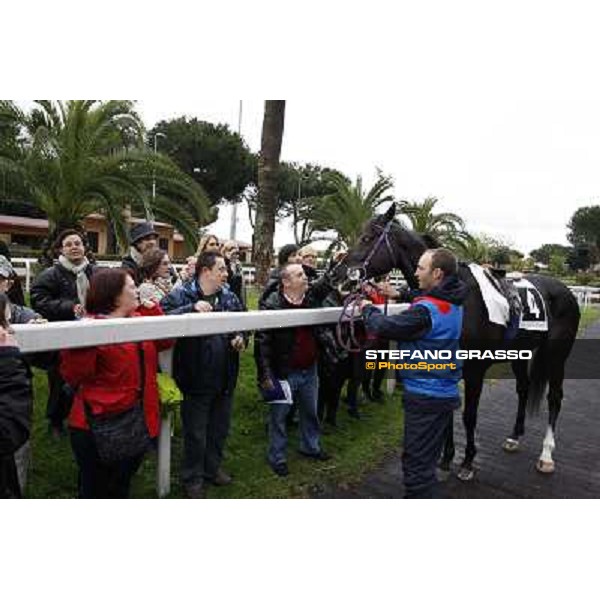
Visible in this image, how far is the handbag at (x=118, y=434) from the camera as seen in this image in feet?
8.09

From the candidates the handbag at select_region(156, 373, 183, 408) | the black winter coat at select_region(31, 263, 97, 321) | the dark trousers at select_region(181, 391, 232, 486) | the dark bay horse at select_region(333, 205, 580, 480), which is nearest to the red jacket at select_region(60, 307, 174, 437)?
the handbag at select_region(156, 373, 183, 408)

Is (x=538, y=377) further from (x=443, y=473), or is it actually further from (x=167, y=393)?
(x=167, y=393)

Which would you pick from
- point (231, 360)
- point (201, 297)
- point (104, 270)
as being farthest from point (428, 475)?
point (104, 270)

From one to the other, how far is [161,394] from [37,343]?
2.74 ft

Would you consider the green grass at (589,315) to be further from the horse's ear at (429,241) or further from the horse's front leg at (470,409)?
the horse's ear at (429,241)

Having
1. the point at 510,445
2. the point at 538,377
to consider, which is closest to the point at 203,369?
the point at 510,445

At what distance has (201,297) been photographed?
11.0 ft

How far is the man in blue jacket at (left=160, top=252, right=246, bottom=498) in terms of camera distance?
3.22 metres

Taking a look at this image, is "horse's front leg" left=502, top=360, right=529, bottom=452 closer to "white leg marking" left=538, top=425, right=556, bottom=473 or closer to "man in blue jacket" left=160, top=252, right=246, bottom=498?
"white leg marking" left=538, top=425, right=556, bottom=473

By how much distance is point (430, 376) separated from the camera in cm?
291

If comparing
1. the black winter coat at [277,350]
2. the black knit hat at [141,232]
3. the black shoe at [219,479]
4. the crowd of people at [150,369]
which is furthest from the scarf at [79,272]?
the black shoe at [219,479]

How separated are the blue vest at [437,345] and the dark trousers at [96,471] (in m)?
1.39

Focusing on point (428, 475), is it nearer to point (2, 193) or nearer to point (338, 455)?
point (338, 455)

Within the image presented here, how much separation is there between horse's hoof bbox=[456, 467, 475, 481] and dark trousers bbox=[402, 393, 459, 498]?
1.34m
